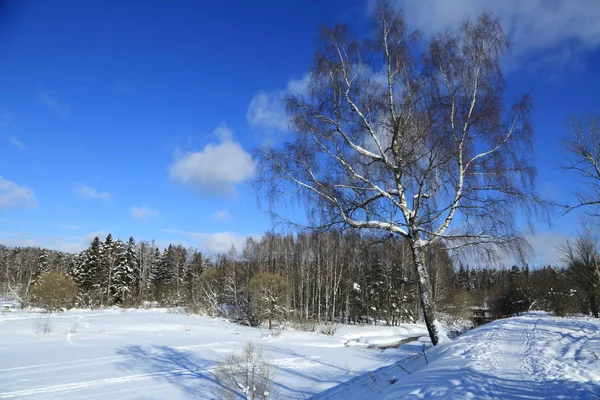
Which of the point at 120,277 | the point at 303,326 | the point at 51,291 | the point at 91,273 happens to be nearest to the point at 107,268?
the point at 91,273

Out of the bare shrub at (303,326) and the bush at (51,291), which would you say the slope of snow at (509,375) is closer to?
the bare shrub at (303,326)

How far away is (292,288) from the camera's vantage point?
36.6 metres

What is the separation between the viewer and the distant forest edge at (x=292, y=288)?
30.1 metres

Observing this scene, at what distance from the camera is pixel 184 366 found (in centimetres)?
1388

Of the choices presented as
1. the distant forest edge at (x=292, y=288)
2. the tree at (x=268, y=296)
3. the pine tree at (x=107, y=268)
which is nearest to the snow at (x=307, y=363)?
the tree at (x=268, y=296)

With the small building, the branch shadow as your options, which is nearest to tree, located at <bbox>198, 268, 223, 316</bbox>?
the branch shadow

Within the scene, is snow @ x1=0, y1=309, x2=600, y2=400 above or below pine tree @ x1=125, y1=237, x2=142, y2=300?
below

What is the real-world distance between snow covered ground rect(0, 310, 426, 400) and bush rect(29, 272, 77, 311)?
29.5 feet

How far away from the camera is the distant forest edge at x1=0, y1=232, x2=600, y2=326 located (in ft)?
98.7

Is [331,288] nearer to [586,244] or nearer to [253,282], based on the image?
[253,282]

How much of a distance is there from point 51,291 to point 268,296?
20338mm

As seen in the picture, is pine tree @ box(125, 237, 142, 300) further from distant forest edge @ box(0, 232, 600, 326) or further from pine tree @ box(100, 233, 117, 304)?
pine tree @ box(100, 233, 117, 304)

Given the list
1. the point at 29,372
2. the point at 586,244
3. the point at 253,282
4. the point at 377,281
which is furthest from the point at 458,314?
the point at 29,372

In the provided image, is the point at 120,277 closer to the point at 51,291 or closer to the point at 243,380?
the point at 51,291
